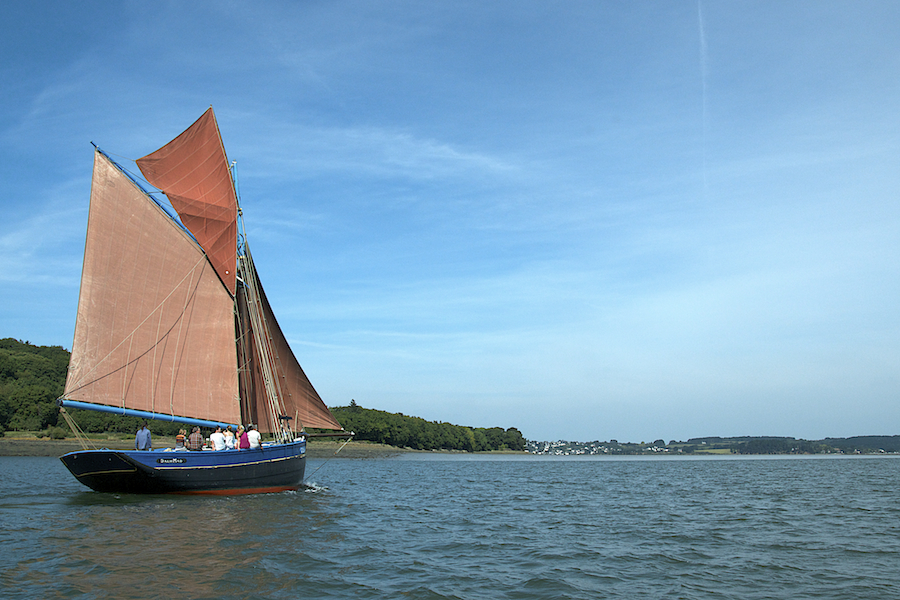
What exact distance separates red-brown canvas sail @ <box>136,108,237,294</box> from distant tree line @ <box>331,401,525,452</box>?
3736 inches

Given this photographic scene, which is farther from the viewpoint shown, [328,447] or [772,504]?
[328,447]

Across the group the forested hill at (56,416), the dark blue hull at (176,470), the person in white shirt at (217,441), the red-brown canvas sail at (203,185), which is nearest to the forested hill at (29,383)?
the forested hill at (56,416)

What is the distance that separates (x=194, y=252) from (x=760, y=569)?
87.0 feet

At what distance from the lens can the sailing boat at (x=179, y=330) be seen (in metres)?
27.2

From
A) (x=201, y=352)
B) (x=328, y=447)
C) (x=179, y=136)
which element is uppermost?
(x=179, y=136)

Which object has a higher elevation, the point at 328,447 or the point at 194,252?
the point at 194,252

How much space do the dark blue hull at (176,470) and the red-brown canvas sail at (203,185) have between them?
8606 millimetres

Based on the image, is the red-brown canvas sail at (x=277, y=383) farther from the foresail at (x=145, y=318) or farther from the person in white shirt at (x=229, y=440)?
the person in white shirt at (x=229, y=440)

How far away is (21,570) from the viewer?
1337 cm

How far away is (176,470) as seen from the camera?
26.8 m

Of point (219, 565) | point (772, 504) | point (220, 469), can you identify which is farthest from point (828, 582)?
point (220, 469)

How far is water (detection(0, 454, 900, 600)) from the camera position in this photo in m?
13.1

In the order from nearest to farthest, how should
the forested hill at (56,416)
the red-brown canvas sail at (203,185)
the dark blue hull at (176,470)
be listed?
the dark blue hull at (176,470) → the red-brown canvas sail at (203,185) → the forested hill at (56,416)

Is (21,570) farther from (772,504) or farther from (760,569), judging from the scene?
(772,504)
